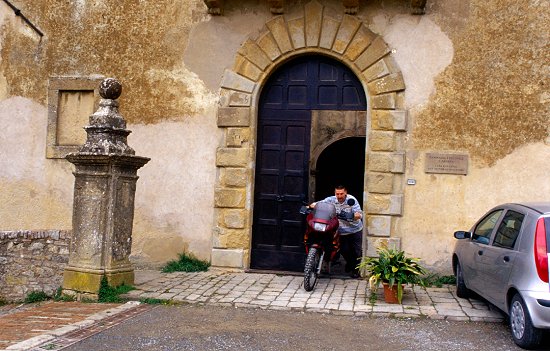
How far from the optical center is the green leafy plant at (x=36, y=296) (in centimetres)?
921

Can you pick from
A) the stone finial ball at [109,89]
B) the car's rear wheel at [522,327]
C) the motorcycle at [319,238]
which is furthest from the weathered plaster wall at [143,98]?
the car's rear wheel at [522,327]

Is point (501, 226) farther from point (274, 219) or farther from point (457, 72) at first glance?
point (274, 219)

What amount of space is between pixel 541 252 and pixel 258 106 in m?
5.84

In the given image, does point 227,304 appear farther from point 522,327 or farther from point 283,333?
point 522,327

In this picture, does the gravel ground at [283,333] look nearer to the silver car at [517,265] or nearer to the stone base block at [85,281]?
the silver car at [517,265]

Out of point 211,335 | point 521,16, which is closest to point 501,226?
point 211,335

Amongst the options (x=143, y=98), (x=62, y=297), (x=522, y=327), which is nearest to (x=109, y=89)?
(x=143, y=98)

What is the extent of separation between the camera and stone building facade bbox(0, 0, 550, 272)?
969 centimetres

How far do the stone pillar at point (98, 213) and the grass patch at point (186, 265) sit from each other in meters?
1.96

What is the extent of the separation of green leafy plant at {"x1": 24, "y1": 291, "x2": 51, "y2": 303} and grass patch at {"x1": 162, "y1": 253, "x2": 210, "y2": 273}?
1931mm

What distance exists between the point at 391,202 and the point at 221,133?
306cm

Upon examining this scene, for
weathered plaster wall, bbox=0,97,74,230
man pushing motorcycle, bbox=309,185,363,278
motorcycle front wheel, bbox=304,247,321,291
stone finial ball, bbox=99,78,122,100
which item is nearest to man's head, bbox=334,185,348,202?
man pushing motorcycle, bbox=309,185,363,278

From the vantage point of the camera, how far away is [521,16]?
969cm

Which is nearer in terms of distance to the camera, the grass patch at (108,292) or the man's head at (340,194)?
the grass patch at (108,292)
